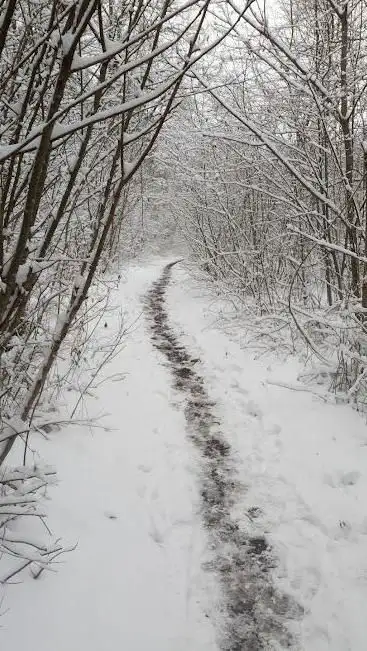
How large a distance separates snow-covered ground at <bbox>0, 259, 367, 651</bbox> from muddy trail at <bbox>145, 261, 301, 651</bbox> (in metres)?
0.07

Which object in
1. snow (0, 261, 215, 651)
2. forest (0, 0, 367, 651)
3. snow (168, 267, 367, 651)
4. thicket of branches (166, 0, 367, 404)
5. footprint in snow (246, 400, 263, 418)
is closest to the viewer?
forest (0, 0, 367, 651)

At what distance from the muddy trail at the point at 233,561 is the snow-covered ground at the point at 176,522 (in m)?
0.07

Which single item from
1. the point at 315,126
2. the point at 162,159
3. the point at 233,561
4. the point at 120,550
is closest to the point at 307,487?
the point at 233,561

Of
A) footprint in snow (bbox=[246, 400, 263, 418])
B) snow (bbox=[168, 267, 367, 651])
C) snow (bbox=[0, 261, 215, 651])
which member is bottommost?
footprint in snow (bbox=[246, 400, 263, 418])

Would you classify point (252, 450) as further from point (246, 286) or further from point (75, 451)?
point (246, 286)

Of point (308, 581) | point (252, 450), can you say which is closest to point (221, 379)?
point (252, 450)

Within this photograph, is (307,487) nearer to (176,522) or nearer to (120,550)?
(176,522)

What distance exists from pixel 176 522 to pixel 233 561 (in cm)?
56

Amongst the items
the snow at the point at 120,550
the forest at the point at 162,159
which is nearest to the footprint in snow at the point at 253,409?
the forest at the point at 162,159

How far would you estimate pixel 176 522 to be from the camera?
3531 mm

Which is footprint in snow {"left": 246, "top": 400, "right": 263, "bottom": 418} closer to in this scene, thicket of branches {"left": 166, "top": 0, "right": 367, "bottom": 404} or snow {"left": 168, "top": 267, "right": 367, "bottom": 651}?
snow {"left": 168, "top": 267, "right": 367, "bottom": 651}

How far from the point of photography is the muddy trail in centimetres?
259

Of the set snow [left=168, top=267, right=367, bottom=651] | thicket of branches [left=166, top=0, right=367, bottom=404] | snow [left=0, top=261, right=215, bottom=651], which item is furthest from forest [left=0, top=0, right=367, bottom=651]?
snow [left=168, top=267, right=367, bottom=651]

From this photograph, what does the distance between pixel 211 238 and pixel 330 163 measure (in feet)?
25.0
